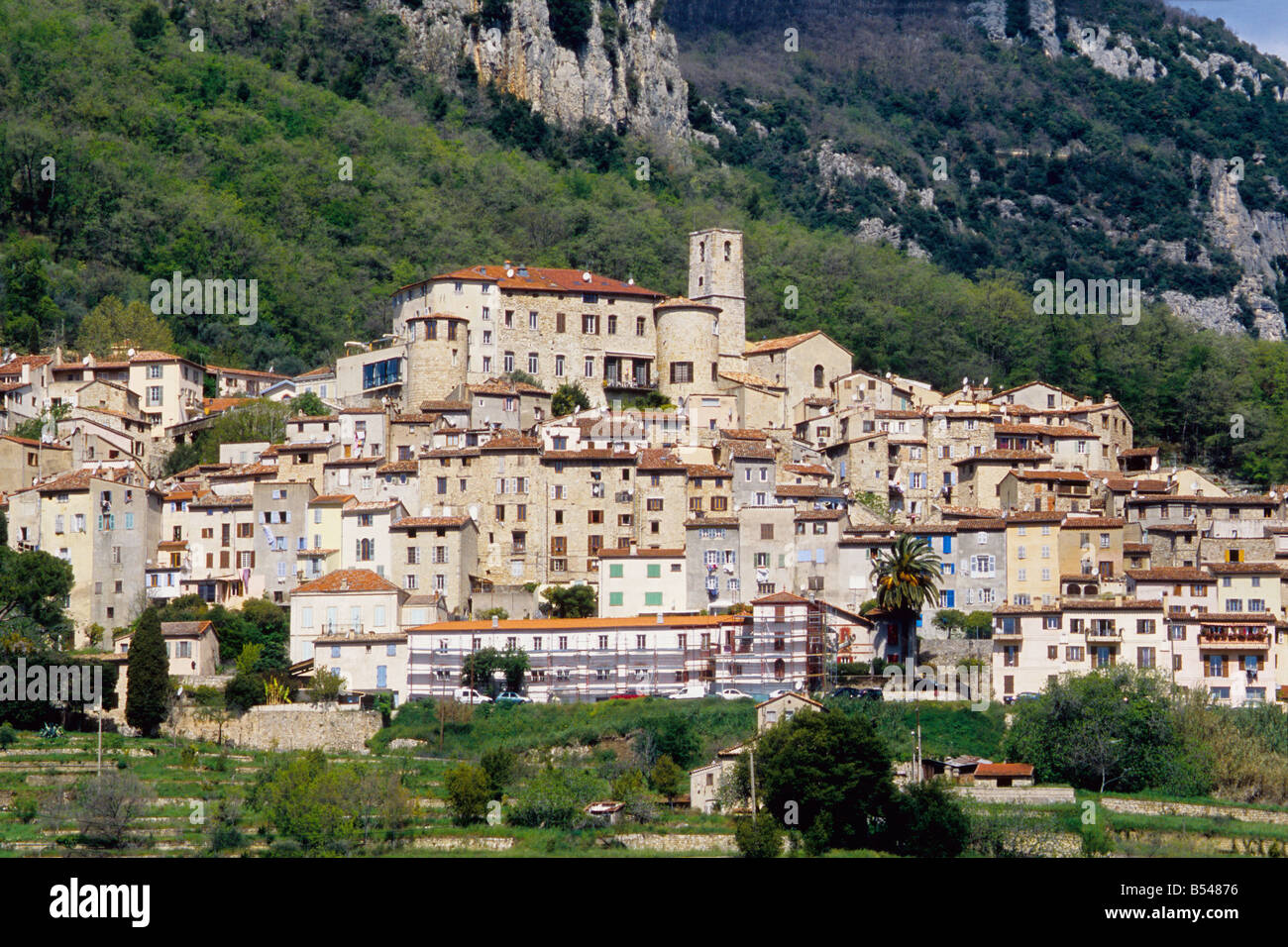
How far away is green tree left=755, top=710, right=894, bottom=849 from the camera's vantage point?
44.5 meters

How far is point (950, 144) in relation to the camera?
487 feet

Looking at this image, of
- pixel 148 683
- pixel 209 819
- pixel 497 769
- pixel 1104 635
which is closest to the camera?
pixel 209 819

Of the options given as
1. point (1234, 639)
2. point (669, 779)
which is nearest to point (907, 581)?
point (1234, 639)

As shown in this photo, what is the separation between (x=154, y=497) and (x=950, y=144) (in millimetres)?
97236

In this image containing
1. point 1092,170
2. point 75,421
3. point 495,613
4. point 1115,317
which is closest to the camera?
point 495,613

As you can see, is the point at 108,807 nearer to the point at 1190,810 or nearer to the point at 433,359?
the point at 1190,810

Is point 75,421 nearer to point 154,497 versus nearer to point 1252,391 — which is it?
point 154,497

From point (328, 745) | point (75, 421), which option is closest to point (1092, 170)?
point (75, 421)

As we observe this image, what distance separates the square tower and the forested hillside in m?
7.88

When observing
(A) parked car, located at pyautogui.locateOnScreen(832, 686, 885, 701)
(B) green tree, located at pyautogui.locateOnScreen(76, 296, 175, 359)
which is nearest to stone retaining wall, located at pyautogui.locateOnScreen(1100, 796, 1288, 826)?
(A) parked car, located at pyautogui.locateOnScreen(832, 686, 885, 701)

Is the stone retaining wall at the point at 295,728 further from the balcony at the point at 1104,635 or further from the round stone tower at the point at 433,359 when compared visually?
the balcony at the point at 1104,635

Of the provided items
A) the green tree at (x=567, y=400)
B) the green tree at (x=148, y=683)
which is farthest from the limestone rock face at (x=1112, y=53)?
the green tree at (x=148, y=683)

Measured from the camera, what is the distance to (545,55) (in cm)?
11588

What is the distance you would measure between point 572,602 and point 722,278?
81.6 ft
